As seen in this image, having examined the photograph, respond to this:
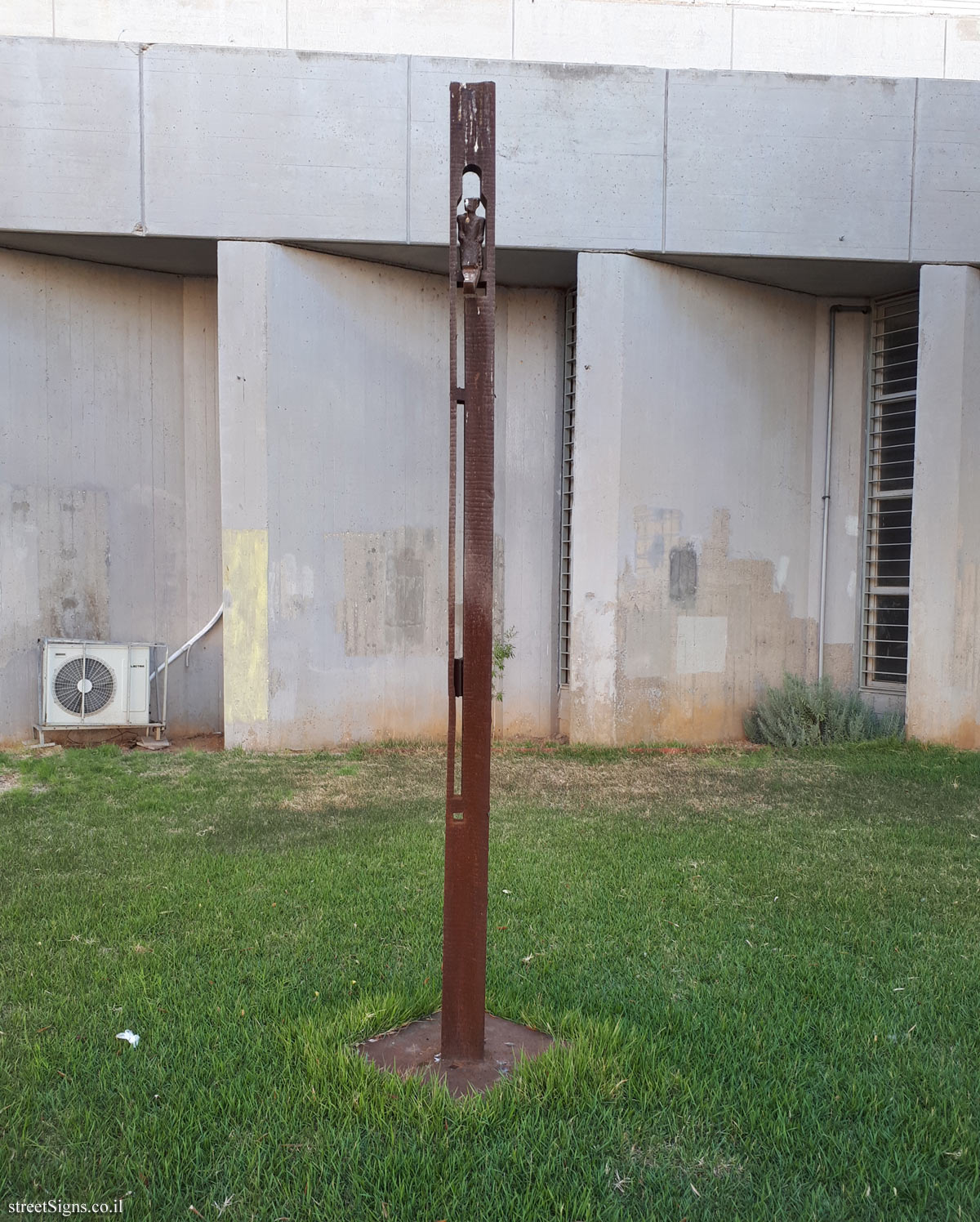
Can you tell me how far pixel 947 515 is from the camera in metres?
9.11

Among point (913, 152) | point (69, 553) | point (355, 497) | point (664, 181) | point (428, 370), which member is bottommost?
point (69, 553)

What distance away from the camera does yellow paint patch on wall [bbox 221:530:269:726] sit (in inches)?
351

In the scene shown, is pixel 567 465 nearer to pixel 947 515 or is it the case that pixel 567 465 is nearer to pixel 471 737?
pixel 947 515

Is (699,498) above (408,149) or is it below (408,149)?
below

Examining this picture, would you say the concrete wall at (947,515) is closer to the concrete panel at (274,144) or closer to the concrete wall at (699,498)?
the concrete wall at (699,498)

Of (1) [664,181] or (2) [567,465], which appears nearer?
(1) [664,181]

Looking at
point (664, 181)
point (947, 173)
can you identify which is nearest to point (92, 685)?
point (664, 181)

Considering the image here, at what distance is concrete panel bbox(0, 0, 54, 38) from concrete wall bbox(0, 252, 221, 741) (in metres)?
2.72

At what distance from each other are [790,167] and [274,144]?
15.7 ft

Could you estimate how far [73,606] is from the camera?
9.70m

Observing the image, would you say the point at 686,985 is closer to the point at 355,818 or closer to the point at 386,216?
the point at 355,818

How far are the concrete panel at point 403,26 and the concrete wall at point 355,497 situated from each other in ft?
8.97

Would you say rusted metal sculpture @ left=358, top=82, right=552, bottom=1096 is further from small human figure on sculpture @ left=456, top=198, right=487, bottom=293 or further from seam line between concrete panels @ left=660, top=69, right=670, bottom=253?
seam line between concrete panels @ left=660, top=69, right=670, bottom=253

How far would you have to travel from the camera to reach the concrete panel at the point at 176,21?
10039mm
